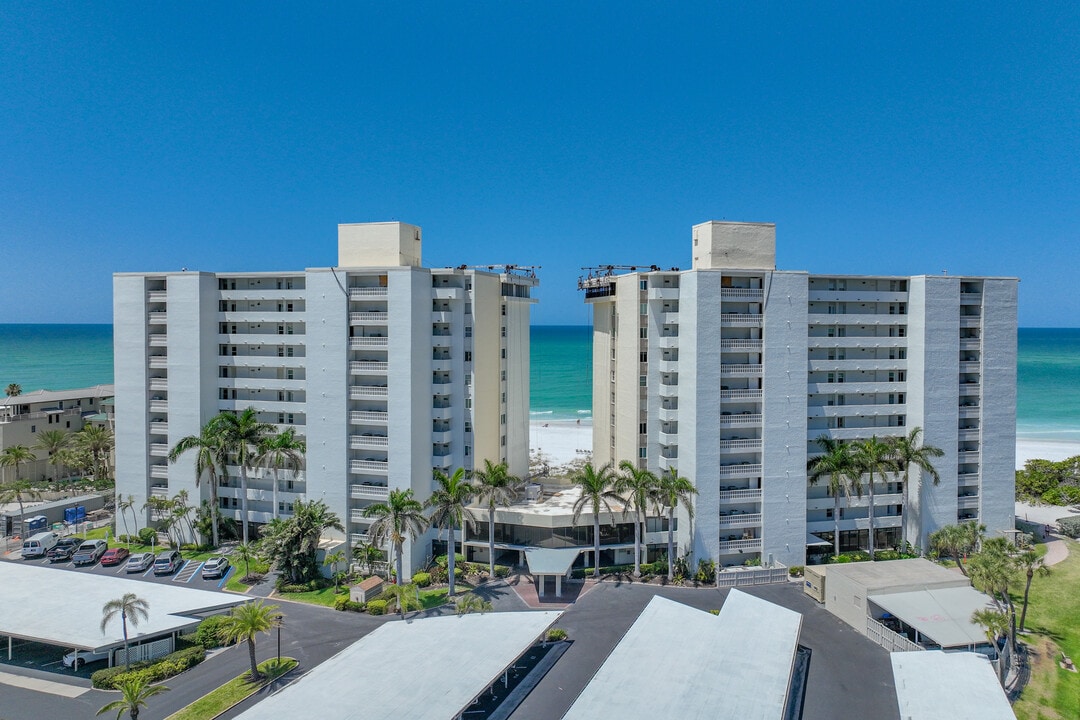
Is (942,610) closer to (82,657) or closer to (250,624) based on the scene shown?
(250,624)

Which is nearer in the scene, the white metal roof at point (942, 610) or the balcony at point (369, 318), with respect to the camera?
the white metal roof at point (942, 610)

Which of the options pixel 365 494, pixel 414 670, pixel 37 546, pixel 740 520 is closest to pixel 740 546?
pixel 740 520

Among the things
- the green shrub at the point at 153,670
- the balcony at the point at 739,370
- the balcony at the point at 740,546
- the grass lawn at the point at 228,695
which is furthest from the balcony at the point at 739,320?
the green shrub at the point at 153,670

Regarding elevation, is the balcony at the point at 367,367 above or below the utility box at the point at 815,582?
above

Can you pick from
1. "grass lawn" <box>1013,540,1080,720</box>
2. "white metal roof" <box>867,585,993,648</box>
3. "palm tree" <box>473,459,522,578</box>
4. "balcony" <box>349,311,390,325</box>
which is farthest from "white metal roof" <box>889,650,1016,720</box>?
"balcony" <box>349,311,390,325</box>

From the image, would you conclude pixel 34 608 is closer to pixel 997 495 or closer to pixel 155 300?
pixel 155 300

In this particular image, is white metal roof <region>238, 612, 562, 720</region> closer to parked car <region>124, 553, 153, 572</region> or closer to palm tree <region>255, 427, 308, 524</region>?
palm tree <region>255, 427, 308, 524</region>

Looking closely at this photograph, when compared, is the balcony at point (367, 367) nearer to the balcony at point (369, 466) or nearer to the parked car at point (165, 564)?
the balcony at point (369, 466)

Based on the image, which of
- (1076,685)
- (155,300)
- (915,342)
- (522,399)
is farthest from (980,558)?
(155,300)
